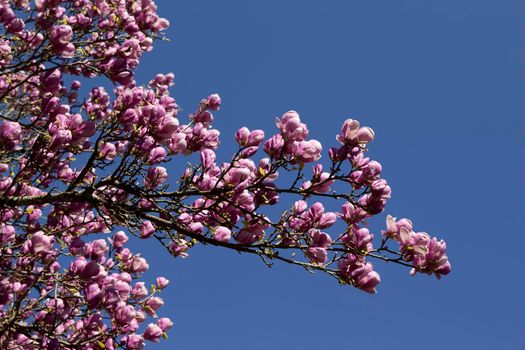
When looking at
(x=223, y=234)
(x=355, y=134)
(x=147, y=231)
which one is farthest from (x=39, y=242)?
(x=355, y=134)

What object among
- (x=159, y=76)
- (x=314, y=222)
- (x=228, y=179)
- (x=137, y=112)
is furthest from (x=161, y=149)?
(x=159, y=76)

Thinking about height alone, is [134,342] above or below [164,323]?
below

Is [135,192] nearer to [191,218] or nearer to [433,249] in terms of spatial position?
[191,218]

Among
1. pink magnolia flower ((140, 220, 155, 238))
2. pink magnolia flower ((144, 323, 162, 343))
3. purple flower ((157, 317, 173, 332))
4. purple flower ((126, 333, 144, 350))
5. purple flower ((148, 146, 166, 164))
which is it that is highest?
purple flower ((148, 146, 166, 164))

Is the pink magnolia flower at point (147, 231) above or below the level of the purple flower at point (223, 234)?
above

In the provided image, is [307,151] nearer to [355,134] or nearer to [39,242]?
[355,134]

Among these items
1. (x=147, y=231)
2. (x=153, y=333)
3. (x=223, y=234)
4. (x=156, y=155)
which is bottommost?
(x=153, y=333)

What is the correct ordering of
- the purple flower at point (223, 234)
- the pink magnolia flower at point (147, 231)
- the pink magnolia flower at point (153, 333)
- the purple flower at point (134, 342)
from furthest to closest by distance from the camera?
the pink magnolia flower at point (153, 333) < the purple flower at point (134, 342) < the pink magnolia flower at point (147, 231) < the purple flower at point (223, 234)

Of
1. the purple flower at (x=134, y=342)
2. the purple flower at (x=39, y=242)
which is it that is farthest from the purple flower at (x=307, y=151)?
the purple flower at (x=134, y=342)

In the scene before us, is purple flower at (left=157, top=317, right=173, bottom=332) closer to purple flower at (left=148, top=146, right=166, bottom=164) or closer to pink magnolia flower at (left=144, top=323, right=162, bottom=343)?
pink magnolia flower at (left=144, top=323, right=162, bottom=343)

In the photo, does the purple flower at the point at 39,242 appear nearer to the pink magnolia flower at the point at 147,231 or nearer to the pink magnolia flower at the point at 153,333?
the pink magnolia flower at the point at 147,231

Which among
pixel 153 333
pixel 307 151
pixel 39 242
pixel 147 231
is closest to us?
pixel 307 151

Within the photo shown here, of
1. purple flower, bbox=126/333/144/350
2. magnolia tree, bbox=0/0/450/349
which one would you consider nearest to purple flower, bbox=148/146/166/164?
magnolia tree, bbox=0/0/450/349

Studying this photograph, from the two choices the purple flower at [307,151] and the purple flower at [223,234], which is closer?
the purple flower at [307,151]
